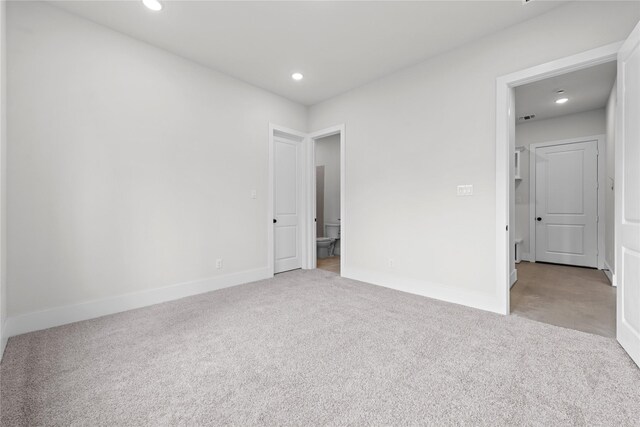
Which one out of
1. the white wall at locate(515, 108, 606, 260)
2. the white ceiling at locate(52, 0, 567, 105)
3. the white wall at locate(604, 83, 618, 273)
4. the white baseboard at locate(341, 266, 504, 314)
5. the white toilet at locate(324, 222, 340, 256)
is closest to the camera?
the white ceiling at locate(52, 0, 567, 105)

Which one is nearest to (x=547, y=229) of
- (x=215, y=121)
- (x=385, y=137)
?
(x=385, y=137)

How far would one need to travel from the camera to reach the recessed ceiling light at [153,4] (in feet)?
7.82

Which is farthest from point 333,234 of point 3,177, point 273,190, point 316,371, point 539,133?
point 3,177

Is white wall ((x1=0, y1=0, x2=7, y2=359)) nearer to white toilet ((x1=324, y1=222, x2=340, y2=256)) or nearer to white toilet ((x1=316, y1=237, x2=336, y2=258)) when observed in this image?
white toilet ((x1=316, y1=237, x2=336, y2=258))

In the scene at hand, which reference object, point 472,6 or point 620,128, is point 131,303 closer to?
point 472,6

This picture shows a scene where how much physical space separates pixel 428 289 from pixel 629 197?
1895 mm

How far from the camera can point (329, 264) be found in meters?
5.24

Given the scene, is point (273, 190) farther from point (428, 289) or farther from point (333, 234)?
point (428, 289)

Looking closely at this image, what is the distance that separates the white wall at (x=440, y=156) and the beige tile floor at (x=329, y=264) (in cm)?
66

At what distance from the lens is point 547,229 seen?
5340mm

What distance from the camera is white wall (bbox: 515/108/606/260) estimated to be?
482 centimetres

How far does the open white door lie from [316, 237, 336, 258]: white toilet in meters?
4.24

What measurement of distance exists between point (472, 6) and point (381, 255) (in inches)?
109

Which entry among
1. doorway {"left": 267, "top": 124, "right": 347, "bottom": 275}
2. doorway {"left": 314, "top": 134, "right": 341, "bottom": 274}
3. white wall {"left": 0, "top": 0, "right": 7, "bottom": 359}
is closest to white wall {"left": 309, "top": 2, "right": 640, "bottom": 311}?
doorway {"left": 267, "top": 124, "right": 347, "bottom": 275}
